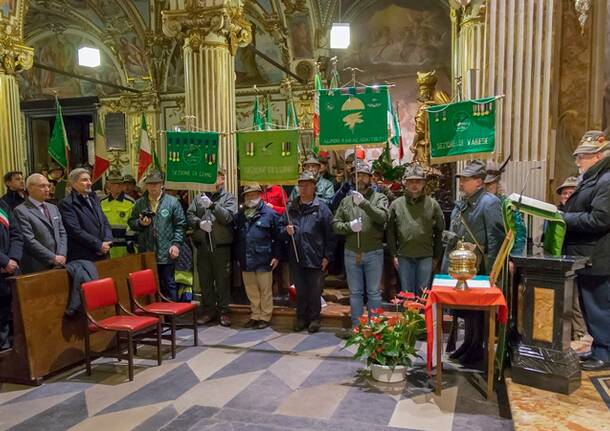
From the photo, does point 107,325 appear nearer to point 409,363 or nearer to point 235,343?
point 235,343

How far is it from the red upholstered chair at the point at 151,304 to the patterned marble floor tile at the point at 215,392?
0.92 meters

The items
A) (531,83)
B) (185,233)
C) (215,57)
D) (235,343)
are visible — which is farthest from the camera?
(215,57)

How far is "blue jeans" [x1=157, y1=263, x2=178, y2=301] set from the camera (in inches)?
265

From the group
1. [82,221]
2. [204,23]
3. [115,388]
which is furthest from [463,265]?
[204,23]

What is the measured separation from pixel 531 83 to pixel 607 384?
2.92 meters

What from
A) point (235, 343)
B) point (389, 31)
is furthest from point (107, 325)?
point (389, 31)

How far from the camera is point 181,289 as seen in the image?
7.07 metres

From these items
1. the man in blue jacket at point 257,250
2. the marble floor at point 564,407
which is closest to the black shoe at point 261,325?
the man in blue jacket at point 257,250

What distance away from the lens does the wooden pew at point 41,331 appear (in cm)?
489

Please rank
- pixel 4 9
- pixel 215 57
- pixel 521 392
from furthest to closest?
pixel 4 9
pixel 215 57
pixel 521 392

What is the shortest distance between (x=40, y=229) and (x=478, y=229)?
14.9ft

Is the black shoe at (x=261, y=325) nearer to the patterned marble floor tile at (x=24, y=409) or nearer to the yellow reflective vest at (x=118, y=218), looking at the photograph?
the yellow reflective vest at (x=118, y=218)

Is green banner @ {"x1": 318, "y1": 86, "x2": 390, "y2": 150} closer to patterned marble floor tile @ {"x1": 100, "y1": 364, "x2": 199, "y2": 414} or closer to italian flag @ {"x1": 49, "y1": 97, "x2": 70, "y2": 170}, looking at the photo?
patterned marble floor tile @ {"x1": 100, "y1": 364, "x2": 199, "y2": 414}

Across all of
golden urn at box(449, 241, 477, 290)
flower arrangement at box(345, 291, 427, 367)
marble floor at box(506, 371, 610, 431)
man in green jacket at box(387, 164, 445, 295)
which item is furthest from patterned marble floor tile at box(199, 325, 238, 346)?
marble floor at box(506, 371, 610, 431)
